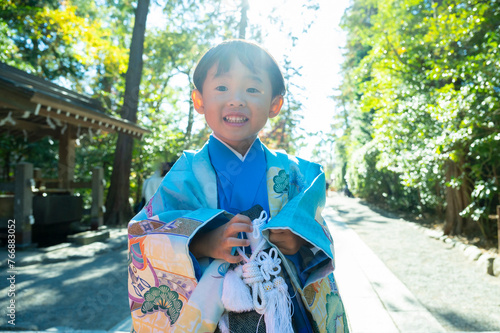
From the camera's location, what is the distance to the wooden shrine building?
5.30 metres

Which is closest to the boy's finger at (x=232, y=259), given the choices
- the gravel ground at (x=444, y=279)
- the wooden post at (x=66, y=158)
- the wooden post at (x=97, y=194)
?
the gravel ground at (x=444, y=279)

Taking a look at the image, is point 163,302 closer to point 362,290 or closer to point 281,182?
point 281,182

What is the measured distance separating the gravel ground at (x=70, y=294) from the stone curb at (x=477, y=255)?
15.9 ft

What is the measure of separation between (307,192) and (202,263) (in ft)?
1.54

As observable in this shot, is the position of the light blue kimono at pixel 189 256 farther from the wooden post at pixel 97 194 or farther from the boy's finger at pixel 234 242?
the wooden post at pixel 97 194

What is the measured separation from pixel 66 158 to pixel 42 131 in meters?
0.90

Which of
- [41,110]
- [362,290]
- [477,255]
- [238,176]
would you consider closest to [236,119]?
[238,176]

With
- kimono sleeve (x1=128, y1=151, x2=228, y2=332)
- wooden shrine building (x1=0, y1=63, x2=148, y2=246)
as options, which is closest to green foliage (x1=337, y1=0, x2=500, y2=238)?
kimono sleeve (x1=128, y1=151, x2=228, y2=332)

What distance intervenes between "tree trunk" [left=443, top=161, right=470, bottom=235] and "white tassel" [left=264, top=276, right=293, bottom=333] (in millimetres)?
6676

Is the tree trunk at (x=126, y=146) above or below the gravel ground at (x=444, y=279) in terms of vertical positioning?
above

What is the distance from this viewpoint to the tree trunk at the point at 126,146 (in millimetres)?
9328

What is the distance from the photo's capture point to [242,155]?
1518 mm

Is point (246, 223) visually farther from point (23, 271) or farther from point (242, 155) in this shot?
point (23, 271)

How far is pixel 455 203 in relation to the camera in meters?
7.16
